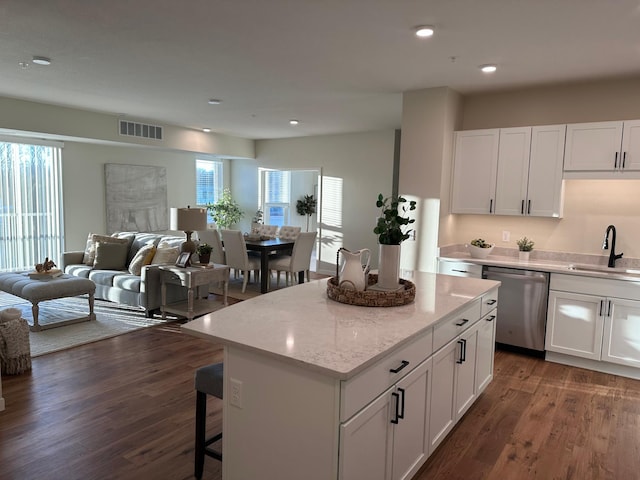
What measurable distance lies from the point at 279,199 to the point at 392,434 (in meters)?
9.20

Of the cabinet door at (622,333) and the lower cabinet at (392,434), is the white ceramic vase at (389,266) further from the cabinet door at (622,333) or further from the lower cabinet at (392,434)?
the cabinet door at (622,333)

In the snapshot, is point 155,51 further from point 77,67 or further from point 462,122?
point 462,122

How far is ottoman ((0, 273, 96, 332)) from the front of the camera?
456cm

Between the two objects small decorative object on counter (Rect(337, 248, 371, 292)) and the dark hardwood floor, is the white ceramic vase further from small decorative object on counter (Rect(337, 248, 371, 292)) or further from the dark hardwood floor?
the dark hardwood floor

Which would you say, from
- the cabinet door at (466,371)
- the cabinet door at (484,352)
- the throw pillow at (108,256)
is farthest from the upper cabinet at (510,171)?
the throw pillow at (108,256)

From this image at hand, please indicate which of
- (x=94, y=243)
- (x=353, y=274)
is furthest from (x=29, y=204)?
(x=353, y=274)

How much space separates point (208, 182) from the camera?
366 inches

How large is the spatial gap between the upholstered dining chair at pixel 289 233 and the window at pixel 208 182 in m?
2.23

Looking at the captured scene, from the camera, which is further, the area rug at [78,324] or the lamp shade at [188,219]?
the lamp shade at [188,219]

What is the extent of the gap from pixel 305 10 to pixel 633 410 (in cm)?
360

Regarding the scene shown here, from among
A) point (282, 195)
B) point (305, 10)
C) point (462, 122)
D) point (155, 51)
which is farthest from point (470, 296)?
point (282, 195)

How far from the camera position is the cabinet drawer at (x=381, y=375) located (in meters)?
1.59

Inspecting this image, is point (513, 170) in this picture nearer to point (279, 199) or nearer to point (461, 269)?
point (461, 269)

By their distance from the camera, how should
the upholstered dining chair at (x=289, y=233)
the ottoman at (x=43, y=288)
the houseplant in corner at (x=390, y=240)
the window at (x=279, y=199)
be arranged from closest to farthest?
the houseplant in corner at (x=390, y=240) → the ottoman at (x=43, y=288) → the upholstered dining chair at (x=289, y=233) → the window at (x=279, y=199)
